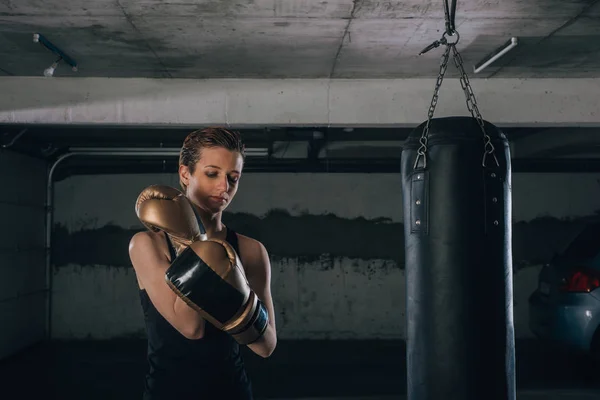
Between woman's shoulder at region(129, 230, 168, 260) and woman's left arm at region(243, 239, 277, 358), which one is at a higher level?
woman's shoulder at region(129, 230, 168, 260)

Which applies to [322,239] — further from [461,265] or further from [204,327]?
[204,327]

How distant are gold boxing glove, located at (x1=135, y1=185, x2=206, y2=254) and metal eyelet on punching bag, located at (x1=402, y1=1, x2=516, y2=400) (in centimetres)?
148

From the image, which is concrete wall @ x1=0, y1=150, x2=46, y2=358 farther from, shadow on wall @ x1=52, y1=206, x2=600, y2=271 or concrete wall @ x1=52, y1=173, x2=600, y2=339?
shadow on wall @ x1=52, y1=206, x2=600, y2=271

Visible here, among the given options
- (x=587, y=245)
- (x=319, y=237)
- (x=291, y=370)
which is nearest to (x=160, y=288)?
(x=291, y=370)

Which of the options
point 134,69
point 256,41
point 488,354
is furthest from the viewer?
point 134,69

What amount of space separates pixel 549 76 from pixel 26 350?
707cm

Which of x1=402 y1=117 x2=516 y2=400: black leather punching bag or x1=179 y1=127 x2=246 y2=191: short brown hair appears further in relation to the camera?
x1=402 y1=117 x2=516 y2=400: black leather punching bag

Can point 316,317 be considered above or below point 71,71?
below

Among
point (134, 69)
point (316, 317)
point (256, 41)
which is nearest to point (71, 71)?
point (134, 69)

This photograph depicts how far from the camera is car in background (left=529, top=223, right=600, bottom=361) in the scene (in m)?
5.66

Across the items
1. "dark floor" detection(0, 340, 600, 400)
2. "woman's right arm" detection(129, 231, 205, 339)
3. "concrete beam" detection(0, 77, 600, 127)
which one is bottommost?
"dark floor" detection(0, 340, 600, 400)

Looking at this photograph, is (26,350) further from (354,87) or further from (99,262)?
(354,87)

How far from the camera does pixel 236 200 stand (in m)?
8.48

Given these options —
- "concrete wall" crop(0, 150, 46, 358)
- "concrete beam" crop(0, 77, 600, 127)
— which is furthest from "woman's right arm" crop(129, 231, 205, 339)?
"concrete wall" crop(0, 150, 46, 358)
